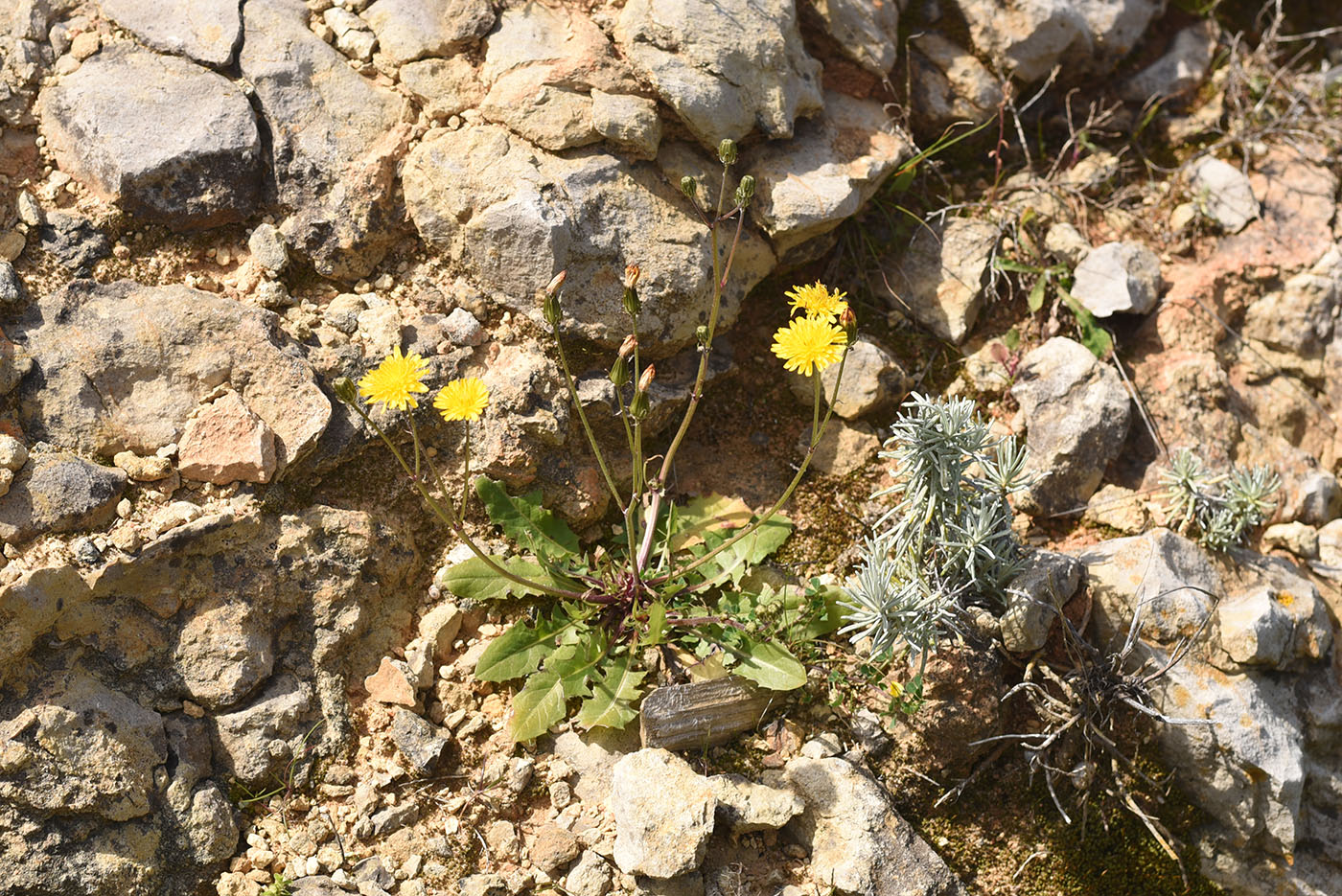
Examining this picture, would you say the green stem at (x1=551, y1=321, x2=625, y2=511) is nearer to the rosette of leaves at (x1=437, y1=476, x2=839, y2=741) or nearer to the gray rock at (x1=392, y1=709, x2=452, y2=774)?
the rosette of leaves at (x1=437, y1=476, x2=839, y2=741)

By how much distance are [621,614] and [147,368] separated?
1937 millimetres

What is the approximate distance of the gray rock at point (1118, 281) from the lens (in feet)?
15.0

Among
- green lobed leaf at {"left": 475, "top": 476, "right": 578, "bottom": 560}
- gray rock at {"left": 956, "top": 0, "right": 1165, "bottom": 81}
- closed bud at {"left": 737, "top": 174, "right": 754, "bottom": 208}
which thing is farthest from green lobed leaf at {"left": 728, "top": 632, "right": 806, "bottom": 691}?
gray rock at {"left": 956, "top": 0, "right": 1165, "bottom": 81}

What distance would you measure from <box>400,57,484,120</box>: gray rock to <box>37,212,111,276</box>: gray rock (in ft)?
4.31

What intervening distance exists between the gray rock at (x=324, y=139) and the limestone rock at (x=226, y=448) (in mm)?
717

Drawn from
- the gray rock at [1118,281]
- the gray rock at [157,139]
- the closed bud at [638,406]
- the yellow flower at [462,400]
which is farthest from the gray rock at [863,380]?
the gray rock at [157,139]

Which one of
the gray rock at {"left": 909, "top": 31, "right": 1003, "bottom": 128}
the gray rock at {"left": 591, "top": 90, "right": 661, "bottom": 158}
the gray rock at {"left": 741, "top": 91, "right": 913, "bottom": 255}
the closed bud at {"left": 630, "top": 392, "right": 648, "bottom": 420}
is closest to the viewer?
the closed bud at {"left": 630, "top": 392, "right": 648, "bottom": 420}

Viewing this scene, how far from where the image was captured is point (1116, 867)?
3686mm

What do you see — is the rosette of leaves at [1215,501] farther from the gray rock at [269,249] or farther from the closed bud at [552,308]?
the gray rock at [269,249]

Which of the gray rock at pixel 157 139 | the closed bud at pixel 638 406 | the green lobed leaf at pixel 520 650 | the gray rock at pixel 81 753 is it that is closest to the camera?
the gray rock at pixel 81 753

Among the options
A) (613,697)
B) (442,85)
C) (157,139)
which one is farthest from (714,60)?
(613,697)

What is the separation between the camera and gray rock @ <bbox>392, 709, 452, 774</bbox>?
11.3ft

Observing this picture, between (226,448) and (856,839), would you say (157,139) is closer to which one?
(226,448)

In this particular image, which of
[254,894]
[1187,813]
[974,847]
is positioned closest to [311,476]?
[254,894]
